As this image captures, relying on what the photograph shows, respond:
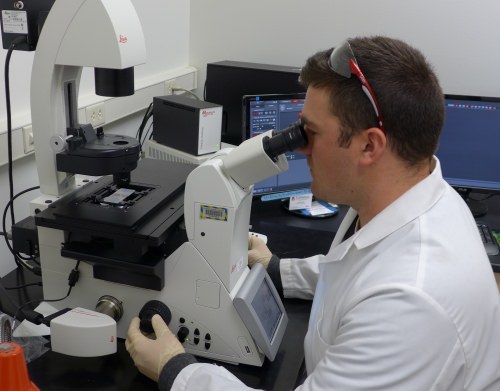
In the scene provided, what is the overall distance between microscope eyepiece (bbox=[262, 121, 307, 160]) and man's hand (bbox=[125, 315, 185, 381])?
16.2 inches

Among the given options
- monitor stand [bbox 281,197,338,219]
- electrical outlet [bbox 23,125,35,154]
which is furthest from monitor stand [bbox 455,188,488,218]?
electrical outlet [bbox 23,125,35,154]

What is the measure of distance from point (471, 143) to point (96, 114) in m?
1.41

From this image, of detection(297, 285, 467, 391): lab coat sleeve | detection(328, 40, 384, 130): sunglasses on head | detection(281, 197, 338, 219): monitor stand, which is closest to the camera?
detection(297, 285, 467, 391): lab coat sleeve

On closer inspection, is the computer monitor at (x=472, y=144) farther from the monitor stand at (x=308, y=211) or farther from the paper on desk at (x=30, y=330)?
the paper on desk at (x=30, y=330)

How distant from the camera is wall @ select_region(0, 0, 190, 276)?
58.7 inches

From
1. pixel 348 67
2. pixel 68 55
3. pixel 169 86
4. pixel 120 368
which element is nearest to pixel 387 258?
pixel 348 67

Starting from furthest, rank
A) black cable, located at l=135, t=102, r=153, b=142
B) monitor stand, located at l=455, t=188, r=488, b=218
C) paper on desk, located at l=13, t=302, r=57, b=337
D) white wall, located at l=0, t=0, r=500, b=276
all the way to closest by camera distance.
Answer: white wall, located at l=0, t=0, r=500, b=276, black cable, located at l=135, t=102, r=153, b=142, monitor stand, located at l=455, t=188, r=488, b=218, paper on desk, located at l=13, t=302, r=57, b=337

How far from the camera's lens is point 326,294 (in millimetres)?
1000

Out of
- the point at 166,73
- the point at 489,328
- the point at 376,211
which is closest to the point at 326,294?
the point at 376,211

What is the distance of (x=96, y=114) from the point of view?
1.82 meters

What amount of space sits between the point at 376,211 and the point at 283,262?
1.45ft

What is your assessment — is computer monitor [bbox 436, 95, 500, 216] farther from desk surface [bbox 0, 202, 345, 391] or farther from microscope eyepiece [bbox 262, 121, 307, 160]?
microscope eyepiece [bbox 262, 121, 307, 160]

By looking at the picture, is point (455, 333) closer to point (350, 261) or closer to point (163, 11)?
point (350, 261)

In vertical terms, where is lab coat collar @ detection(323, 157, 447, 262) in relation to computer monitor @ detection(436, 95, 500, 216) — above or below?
above
